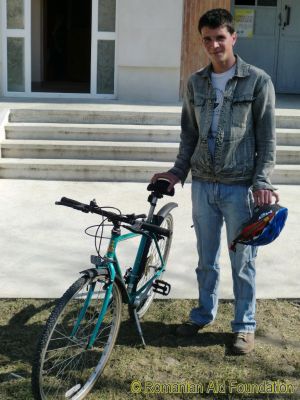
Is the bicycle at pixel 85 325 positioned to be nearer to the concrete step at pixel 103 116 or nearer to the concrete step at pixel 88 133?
the concrete step at pixel 88 133

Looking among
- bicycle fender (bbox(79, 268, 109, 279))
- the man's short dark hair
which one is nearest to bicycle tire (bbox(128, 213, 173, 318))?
bicycle fender (bbox(79, 268, 109, 279))

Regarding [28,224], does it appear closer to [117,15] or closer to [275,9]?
[117,15]

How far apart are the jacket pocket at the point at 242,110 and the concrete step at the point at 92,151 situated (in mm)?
4644

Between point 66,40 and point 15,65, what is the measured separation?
4865 millimetres

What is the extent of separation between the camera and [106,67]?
1073cm

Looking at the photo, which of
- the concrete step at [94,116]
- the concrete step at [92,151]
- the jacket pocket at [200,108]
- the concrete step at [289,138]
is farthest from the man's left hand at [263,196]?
the concrete step at [94,116]

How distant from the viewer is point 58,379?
3.55 metres

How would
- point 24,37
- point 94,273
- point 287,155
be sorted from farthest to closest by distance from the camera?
point 24,37 → point 287,155 → point 94,273

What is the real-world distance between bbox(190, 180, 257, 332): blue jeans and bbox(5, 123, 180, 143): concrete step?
4741mm

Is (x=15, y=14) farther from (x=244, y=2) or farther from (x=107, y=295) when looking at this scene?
(x=107, y=295)

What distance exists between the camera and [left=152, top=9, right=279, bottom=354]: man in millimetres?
3854

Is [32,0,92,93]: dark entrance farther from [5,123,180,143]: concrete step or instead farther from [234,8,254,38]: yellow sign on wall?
[5,123,180,143]: concrete step

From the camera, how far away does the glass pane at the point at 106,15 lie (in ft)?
34.6

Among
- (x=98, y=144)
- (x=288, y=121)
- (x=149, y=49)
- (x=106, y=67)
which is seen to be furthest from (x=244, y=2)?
(x=98, y=144)
